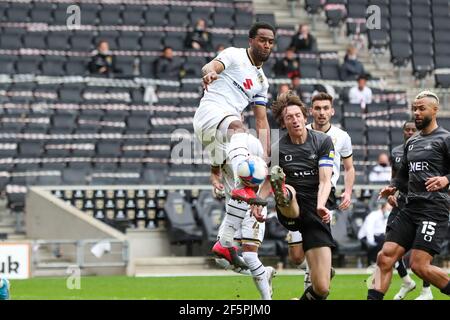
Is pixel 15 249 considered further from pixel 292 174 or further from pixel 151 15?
pixel 151 15

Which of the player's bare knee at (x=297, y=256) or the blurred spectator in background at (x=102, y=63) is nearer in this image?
the player's bare knee at (x=297, y=256)

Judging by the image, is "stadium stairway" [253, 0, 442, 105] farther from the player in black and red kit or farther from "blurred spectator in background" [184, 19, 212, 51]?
the player in black and red kit

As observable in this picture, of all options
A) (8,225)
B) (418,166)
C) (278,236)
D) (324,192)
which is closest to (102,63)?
(8,225)

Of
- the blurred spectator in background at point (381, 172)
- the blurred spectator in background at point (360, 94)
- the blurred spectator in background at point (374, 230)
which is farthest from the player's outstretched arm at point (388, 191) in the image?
the blurred spectator in background at point (360, 94)

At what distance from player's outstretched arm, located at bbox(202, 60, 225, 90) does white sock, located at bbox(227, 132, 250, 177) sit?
2.01 feet

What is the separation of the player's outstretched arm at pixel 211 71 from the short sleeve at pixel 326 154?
1.27m

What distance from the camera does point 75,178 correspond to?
23906 millimetres

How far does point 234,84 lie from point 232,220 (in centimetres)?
141

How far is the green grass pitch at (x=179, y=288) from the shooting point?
53.2ft

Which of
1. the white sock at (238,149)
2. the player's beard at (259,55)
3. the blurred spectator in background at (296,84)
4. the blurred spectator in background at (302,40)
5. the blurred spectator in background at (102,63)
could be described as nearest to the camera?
the white sock at (238,149)

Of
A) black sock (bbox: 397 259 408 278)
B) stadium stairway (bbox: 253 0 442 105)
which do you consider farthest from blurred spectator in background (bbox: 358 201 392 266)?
stadium stairway (bbox: 253 0 442 105)

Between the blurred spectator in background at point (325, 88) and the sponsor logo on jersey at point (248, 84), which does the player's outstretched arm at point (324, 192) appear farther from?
the blurred spectator in background at point (325, 88)
